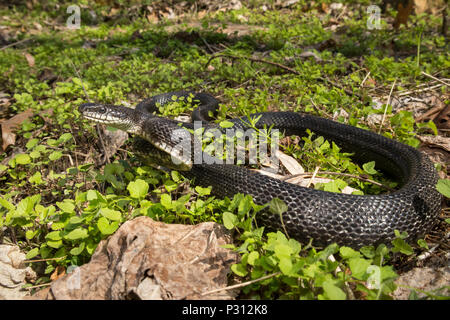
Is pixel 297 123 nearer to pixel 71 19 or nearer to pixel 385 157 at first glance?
pixel 385 157

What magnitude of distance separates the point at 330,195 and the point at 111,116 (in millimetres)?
2656

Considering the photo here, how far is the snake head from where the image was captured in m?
3.96

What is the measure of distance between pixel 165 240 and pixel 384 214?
6.35ft

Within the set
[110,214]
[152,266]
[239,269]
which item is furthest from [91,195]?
[239,269]

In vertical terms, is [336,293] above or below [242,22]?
below

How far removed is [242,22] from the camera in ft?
36.6

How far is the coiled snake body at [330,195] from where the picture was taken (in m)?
2.93

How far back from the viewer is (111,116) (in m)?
4.01

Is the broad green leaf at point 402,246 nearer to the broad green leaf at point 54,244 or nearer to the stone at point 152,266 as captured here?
the stone at point 152,266

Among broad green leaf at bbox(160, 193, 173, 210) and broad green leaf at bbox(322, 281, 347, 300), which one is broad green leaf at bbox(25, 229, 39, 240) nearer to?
broad green leaf at bbox(160, 193, 173, 210)

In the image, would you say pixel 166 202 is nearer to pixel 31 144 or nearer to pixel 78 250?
pixel 78 250

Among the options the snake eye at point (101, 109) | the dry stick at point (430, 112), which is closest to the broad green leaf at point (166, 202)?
the snake eye at point (101, 109)

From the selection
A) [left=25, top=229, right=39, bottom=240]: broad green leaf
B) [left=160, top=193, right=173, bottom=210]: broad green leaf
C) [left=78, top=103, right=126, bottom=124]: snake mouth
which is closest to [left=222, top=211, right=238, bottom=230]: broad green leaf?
[left=160, top=193, right=173, bottom=210]: broad green leaf
